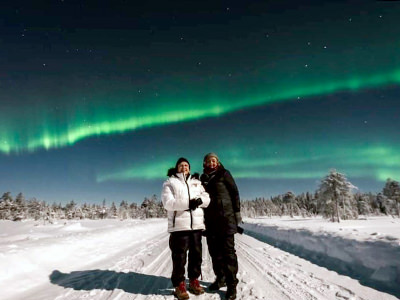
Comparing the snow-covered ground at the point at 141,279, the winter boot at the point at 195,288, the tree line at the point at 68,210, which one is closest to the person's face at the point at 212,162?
the winter boot at the point at 195,288

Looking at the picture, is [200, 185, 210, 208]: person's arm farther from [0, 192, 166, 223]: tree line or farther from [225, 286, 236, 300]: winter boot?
[0, 192, 166, 223]: tree line

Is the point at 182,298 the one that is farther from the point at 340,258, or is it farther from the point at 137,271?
the point at 340,258

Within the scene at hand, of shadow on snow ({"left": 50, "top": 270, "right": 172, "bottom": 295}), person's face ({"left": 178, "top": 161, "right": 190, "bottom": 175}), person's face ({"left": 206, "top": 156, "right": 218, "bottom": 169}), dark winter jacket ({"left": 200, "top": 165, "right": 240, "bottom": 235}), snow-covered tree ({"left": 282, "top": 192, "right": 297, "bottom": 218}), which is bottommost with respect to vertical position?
snow-covered tree ({"left": 282, "top": 192, "right": 297, "bottom": 218})

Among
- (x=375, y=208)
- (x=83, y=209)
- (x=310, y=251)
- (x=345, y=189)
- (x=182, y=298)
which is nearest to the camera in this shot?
(x=182, y=298)

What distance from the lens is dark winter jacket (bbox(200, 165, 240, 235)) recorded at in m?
4.08

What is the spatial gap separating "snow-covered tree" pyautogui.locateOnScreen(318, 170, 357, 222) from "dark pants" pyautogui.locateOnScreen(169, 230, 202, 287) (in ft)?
150

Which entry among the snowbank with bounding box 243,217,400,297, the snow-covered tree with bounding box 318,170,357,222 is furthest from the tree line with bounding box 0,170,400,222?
the snowbank with bounding box 243,217,400,297

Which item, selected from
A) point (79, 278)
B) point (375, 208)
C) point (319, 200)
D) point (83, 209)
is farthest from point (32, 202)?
point (375, 208)

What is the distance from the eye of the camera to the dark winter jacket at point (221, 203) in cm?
408

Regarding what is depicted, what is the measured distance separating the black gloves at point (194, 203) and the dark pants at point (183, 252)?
50 centimetres

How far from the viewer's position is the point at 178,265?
376 centimetres

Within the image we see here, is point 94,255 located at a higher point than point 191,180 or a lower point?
lower

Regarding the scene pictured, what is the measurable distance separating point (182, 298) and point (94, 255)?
5.98 metres

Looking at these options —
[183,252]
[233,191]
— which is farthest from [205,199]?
[183,252]
